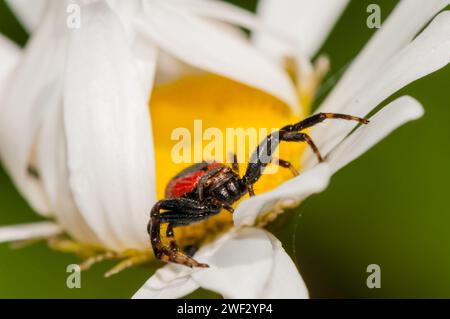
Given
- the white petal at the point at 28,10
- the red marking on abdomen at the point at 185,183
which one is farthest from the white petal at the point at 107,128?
the white petal at the point at 28,10

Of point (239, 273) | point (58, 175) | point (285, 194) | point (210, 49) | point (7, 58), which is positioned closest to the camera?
point (285, 194)

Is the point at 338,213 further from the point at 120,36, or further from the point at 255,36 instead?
the point at 120,36

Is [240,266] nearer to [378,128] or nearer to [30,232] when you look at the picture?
[378,128]

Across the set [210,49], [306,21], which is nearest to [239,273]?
[210,49]

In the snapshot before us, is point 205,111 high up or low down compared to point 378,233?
up

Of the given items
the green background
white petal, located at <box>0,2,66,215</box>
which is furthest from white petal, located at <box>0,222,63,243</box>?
the green background

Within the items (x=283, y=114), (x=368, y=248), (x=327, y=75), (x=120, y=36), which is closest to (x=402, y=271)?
(x=368, y=248)

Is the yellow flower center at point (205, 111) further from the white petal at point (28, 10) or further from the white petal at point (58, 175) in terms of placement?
the white petal at point (28, 10)
